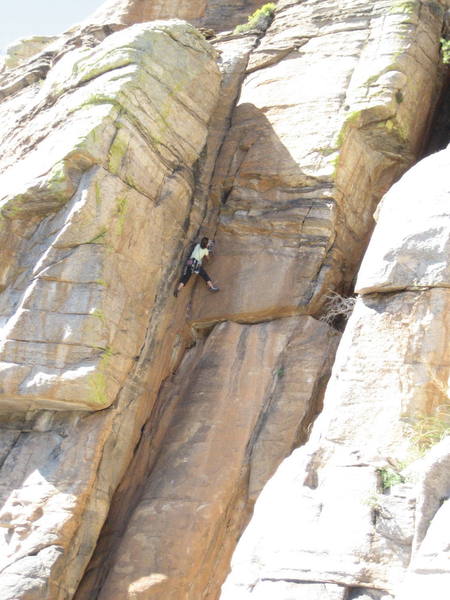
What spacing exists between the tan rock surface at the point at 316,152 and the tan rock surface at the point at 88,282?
1.07 meters

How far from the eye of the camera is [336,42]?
18031 millimetres

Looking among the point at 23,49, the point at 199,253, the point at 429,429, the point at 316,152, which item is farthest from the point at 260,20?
the point at 429,429

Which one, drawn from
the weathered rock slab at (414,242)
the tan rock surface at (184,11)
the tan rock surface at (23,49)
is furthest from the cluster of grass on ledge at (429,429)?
the tan rock surface at (23,49)

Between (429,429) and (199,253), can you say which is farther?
(199,253)

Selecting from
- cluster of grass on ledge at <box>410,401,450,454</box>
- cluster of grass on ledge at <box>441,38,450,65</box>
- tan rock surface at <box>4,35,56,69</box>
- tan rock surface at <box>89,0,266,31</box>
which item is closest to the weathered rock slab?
cluster of grass on ledge at <box>410,401,450,454</box>

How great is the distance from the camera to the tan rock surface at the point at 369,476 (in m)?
7.68

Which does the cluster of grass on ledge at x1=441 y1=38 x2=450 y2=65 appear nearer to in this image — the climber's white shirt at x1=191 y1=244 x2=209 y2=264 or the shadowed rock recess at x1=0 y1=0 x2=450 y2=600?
the shadowed rock recess at x1=0 y1=0 x2=450 y2=600

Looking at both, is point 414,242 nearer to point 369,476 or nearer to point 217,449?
point 369,476

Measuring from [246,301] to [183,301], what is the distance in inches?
50.3

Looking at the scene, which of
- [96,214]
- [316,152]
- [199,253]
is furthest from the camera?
[316,152]

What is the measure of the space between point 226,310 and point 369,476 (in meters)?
7.32

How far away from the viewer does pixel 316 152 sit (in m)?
16.2

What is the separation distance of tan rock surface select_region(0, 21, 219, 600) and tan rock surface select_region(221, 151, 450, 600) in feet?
14.4

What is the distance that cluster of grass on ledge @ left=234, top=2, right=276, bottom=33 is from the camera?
65.0 feet
